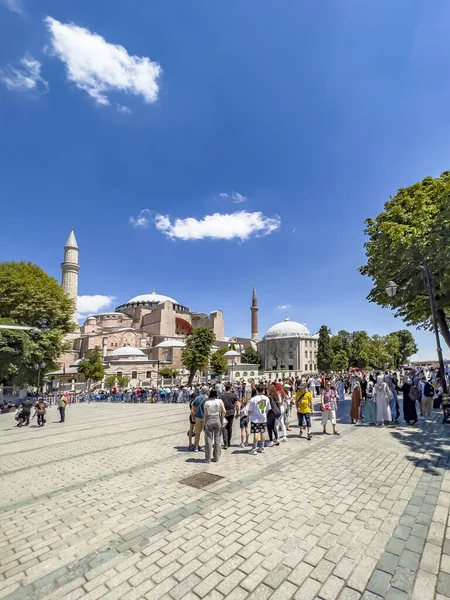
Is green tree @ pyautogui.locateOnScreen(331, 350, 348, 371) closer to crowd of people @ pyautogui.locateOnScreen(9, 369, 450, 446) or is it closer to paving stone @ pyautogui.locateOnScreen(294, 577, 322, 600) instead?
crowd of people @ pyautogui.locateOnScreen(9, 369, 450, 446)

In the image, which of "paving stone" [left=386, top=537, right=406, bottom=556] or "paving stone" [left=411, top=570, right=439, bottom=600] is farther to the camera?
"paving stone" [left=386, top=537, right=406, bottom=556]

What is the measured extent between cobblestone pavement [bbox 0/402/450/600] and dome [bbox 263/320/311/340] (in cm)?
7168

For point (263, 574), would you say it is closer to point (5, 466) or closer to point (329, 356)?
point (5, 466)

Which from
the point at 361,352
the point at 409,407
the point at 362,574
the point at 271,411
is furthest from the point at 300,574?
the point at 361,352

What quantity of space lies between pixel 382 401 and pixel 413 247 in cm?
752

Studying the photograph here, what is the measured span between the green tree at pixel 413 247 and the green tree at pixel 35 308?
2391cm

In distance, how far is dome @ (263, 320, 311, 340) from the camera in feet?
257

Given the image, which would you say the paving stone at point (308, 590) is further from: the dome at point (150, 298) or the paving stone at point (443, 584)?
the dome at point (150, 298)

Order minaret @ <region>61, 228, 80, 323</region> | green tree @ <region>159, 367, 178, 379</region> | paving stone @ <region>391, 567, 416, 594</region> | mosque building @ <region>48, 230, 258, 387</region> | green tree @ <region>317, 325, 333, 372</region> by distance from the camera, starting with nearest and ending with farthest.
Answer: paving stone @ <region>391, 567, 416, 594</region>
green tree @ <region>159, 367, 178, 379</region>
mosque building @ <region>48, 230, 258, 387</region>
minaret @ <region>61, 228, 80, 323</region>
green tree @ <region>317, 325, 333, 372</region>

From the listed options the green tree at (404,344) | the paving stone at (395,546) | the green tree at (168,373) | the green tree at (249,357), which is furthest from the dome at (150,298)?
the paving stone at (395,546)

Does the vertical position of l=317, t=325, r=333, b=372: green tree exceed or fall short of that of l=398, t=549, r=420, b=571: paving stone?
it exceeds it

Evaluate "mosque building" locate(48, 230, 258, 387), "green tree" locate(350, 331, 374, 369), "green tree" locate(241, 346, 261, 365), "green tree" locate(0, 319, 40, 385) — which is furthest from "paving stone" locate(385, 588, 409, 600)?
"green tree" locate(241, 346, 261, 365)

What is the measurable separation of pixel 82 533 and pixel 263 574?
100 inches

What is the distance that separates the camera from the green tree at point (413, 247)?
13578 mm
